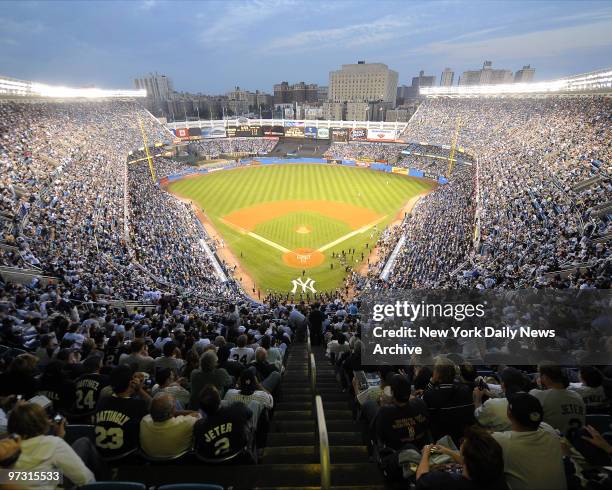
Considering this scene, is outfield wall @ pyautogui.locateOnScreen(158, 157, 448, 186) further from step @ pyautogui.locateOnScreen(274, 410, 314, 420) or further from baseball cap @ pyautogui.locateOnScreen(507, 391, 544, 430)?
baseball cap @ pyautogui.locateOnScreen(507, 391, 544, 430)

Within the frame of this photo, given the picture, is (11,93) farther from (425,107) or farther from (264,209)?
(425,107)

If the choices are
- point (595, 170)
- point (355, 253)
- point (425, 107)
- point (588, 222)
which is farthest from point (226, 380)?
point (425, 107)

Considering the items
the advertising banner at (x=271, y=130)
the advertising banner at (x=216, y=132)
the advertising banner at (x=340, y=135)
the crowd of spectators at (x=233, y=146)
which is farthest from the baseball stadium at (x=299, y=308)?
the advertising banner at (x=271, y=130)

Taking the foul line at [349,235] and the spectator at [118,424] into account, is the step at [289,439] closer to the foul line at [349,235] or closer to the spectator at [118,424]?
the spectator at [118,424]

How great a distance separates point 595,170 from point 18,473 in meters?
33.8

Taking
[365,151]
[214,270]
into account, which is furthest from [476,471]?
[365,151]

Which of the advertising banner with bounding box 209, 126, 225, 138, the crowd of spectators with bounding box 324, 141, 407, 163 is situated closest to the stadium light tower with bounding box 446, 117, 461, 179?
the crowd of spectators with bounding box 324, 141, 407, 163

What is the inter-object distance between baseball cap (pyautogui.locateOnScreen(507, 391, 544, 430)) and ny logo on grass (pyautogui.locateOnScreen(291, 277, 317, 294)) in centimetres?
2355

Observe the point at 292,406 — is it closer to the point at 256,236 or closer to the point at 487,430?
the point at 487,430

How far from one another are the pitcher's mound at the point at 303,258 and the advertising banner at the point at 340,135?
51426 mm

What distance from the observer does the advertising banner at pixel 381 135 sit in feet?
243

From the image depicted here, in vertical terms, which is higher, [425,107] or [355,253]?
[425,107]

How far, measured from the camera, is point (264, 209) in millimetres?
45156

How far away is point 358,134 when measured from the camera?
76.9 meters
